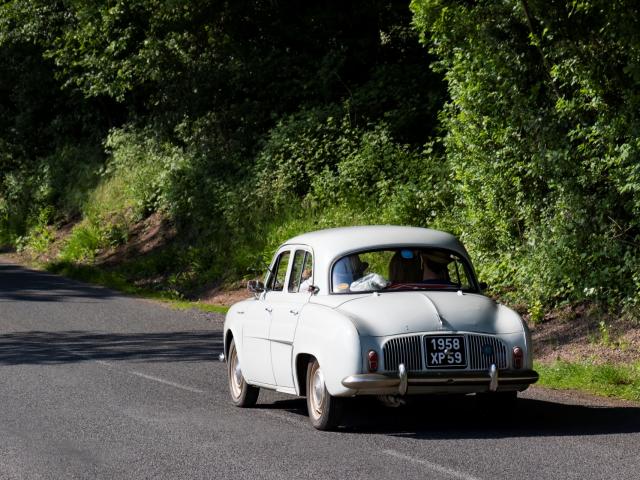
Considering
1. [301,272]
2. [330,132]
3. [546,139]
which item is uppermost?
[330,132]

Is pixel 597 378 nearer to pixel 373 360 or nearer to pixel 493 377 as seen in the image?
pixel 493 377

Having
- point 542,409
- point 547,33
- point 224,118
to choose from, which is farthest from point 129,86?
point 542,409

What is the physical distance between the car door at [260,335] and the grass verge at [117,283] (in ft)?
34.5

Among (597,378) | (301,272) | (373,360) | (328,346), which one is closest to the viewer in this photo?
(373,360)

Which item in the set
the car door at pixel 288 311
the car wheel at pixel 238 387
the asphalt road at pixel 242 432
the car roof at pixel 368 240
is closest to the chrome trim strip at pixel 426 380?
the asphalt road at pixel 242 432

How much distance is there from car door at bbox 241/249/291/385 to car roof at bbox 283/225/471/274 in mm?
654

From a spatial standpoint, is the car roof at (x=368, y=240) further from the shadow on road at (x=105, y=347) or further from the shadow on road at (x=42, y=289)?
the shadow on road at (x=42, y=289)

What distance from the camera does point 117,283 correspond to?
92.1ft

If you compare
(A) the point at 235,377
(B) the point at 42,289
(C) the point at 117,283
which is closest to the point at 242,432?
(A) the point at 235,377

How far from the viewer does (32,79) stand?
42.2 meters

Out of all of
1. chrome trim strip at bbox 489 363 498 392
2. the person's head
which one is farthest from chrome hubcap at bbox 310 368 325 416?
the person's head

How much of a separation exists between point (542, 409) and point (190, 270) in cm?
1797

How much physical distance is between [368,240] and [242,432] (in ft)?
7.03

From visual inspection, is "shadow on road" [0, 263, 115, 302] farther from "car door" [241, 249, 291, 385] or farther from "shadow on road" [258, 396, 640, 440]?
"shadow on road" [258, 396, 640, 440]
